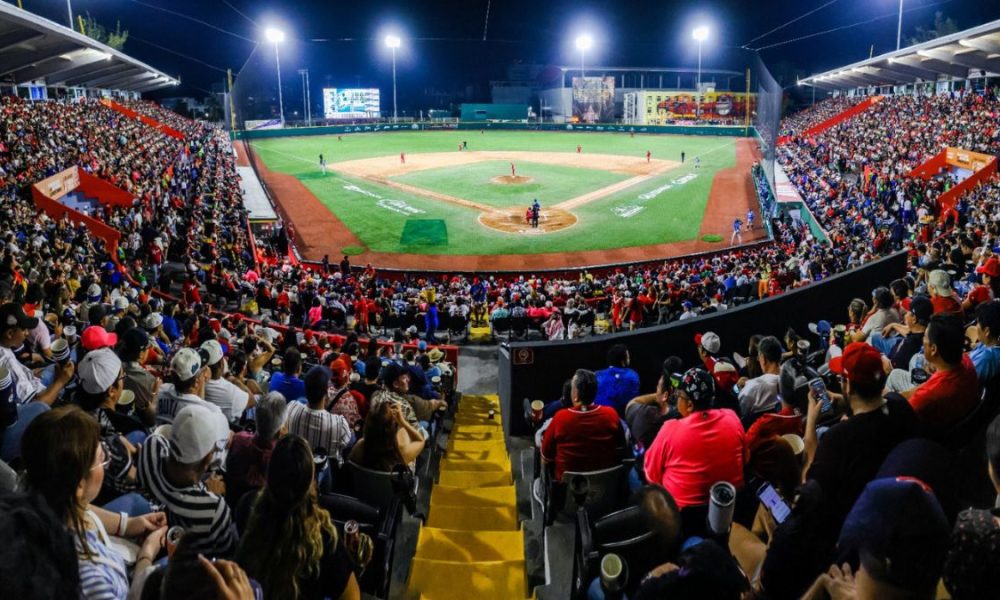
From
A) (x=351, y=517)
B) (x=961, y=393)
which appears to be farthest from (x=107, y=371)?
(x=961, y=393)

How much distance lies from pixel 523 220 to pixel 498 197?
6.77 meters

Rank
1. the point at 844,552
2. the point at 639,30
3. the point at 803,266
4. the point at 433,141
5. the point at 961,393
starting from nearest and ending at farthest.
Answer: the point at 844,552 → the point at 961,393 → the point at 803,266 → the point at 433,141 → the point at 639,30

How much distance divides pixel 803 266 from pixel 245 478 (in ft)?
60.9

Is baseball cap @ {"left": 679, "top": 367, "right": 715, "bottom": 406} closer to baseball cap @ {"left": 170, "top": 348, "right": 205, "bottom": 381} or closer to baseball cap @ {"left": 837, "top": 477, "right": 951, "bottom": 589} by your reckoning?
baseball cap @ {"left": 837, "top": 477, "right": 951, "bottom": 589}

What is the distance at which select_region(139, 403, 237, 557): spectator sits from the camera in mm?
3520

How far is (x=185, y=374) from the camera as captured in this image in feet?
Result: 17.5

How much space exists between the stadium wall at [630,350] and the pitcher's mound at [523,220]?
2282cm

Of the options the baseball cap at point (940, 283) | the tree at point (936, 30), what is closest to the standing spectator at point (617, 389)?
the baseball cap at point (940, 283)

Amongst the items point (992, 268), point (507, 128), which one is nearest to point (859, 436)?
point (992, 268)

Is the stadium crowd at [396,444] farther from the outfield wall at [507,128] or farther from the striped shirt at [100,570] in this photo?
the outfield wall at [507,128]

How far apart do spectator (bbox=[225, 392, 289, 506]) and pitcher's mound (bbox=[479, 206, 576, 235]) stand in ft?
93.0

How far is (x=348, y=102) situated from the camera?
3770 inches

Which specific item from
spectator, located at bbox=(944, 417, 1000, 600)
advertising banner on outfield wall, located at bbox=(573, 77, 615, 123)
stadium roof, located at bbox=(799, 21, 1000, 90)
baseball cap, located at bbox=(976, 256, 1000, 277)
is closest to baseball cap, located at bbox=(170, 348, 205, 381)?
spectator, located at bbox=(944, 417, 1000, 600)

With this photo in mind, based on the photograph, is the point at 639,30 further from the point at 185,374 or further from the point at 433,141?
the point at 185,374
